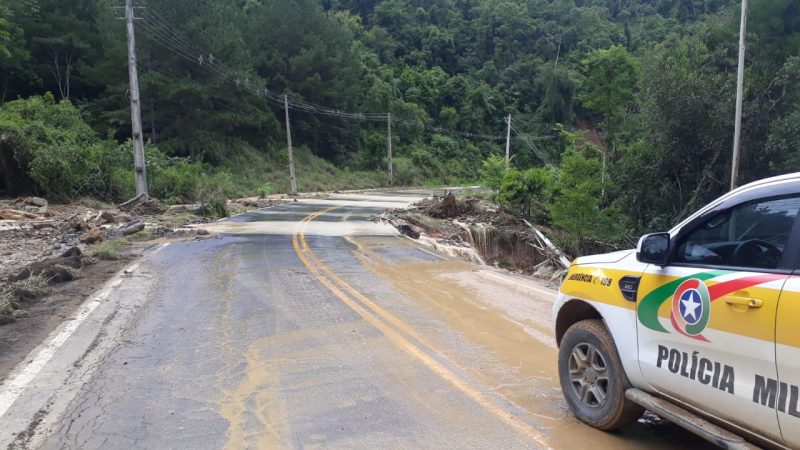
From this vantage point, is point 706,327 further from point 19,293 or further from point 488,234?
point 488,234

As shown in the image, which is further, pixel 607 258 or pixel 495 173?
pixel 495 173

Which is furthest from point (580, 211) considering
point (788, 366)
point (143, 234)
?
point (788, 366)

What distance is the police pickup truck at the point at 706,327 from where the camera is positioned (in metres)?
2.90

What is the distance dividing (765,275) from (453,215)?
26814mm

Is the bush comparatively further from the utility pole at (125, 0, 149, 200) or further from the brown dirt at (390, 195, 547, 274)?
the brown dirt at (390, 195, 547, 274)

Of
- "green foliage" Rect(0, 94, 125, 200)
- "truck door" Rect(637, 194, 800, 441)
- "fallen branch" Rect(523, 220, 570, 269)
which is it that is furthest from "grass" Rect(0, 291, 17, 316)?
"green foliage" Rect(0, 94, 125, 200)

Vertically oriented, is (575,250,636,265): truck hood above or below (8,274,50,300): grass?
above

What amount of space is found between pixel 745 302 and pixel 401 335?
429 centimetres

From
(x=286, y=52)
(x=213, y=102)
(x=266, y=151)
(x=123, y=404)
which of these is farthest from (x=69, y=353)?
(x=286, y=52)

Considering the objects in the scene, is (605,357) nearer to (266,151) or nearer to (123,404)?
(123,404)

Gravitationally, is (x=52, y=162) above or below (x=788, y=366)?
above

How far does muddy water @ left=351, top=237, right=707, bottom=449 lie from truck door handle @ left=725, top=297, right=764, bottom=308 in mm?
1443

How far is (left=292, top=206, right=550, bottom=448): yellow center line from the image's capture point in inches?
175

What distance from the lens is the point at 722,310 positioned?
3.18 m
